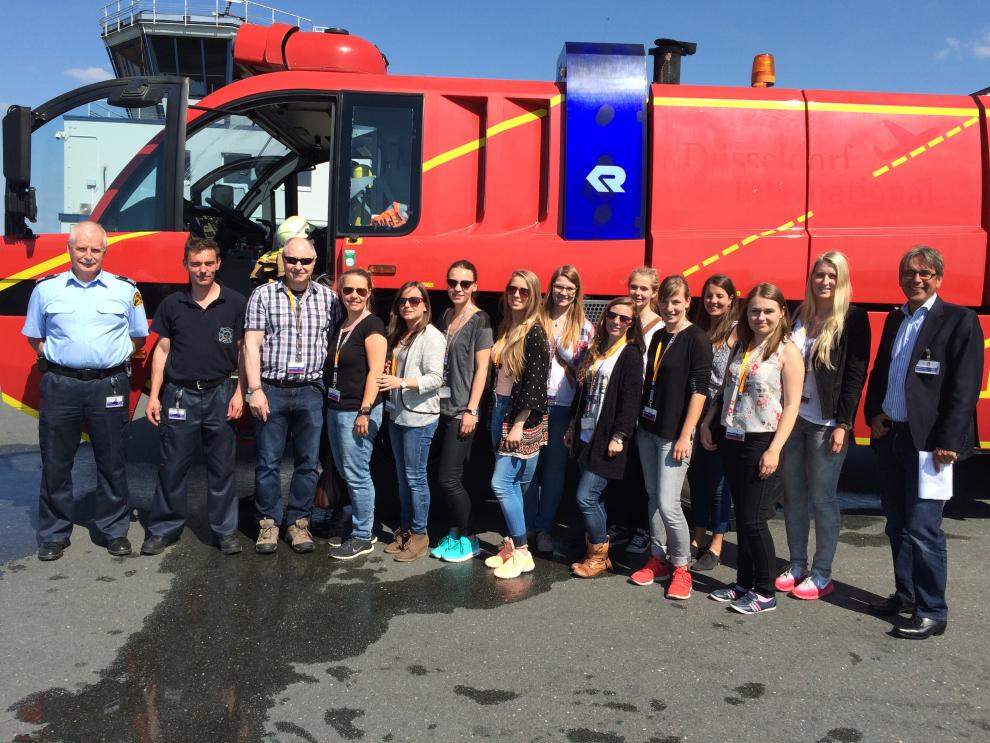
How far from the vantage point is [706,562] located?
4.28m

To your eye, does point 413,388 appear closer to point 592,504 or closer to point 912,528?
point 592,504

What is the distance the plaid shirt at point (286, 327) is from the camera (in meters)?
4.16

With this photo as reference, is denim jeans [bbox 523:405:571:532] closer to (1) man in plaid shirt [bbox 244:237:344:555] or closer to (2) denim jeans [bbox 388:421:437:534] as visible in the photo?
(2) denim jeans [bbox 388:421:437:534]

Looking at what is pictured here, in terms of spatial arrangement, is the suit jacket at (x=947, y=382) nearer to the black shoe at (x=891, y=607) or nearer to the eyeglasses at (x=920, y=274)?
the eyeglasses at (x=920, y=274)

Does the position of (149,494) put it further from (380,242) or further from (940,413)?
(940,413)

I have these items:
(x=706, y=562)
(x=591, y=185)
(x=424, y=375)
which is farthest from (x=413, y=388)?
(x=706, y=562)

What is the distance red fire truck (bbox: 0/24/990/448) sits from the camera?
15.1 feet

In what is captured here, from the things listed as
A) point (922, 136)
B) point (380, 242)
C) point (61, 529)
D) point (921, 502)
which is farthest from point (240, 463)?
point (922, 136)

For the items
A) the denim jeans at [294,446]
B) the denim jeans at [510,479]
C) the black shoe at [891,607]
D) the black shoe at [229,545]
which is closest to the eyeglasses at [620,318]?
the denim jeans at [510,479]

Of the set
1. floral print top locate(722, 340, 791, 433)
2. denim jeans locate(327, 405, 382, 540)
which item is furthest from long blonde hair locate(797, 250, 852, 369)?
denim jeans locate(327, 405, 382, 540)

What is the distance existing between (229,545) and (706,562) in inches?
103

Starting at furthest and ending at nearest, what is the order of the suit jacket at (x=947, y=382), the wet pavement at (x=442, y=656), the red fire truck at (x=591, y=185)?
the red fire truck at (x=591, y=185) → the suit jacket at (x=947, y=382) → the wet pavement at (x=442, y=656)

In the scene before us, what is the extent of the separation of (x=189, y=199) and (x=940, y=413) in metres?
4.46

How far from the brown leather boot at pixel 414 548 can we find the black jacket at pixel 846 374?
2196mm
